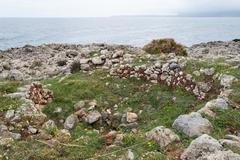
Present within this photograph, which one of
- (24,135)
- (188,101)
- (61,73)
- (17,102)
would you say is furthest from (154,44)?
(24,135)

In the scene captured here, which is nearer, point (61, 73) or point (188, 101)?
point (188, 101)

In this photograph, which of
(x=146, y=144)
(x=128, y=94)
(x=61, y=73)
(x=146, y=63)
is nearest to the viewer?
(x=146, y=144)

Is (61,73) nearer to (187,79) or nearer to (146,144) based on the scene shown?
(187,79)

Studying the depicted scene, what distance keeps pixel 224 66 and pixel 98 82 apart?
6265 millimetres

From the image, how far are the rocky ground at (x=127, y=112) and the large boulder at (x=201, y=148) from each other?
0.09 ft

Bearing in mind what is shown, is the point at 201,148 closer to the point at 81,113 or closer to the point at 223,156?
the point at 223,156

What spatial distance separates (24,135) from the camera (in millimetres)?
15781

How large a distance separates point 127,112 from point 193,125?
4.77 metres

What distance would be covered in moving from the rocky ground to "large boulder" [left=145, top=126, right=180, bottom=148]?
0.03 meters

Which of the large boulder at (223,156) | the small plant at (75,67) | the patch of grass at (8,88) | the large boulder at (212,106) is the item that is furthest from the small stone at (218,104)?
the small plant at (75,67)

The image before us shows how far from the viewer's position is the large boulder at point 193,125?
48.3 ft

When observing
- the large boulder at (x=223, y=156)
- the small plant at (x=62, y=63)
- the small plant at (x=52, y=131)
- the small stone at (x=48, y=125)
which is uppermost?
the large boulder at (x=223, y=156)

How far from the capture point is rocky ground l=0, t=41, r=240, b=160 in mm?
13617

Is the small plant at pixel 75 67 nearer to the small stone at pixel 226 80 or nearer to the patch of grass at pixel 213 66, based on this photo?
the patch of grass at pixel 213 66
